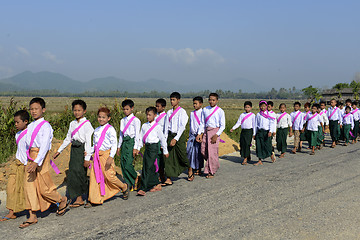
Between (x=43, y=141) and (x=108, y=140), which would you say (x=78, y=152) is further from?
(x=43, y=141)

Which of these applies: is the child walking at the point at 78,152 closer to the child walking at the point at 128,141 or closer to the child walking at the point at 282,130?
the child walking at the point at 128,141

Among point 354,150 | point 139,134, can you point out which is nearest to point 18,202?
point 139,134

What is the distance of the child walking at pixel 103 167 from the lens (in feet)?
17.6

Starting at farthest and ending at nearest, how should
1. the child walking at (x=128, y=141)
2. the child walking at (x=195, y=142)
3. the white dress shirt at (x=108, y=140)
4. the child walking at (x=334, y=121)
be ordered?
the child walking at (x=334, y=121)
the child walking at (x=195, y=142)
the child walking at (x=128, y=141)
the white dress shirt at (x=108, y=140)

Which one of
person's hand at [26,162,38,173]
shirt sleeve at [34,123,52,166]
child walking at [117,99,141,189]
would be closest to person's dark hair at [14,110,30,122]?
shirt sleeve at [34,123,52,166]

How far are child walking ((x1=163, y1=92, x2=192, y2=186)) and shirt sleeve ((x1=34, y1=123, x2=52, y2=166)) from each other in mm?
2746

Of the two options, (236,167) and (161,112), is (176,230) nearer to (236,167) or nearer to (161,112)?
(161,112)

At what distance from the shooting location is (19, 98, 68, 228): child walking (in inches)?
179

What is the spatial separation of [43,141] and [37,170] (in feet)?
1.48

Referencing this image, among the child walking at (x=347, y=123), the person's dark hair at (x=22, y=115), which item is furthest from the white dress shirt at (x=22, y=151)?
the child walking at (x=347, y=123)

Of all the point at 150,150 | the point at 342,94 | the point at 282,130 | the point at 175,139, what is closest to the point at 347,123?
the point at 282,130

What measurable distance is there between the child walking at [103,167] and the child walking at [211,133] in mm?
2603

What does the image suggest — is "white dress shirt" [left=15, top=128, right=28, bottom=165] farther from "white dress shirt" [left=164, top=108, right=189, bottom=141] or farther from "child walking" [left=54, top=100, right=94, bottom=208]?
"white dress shirt" [left=164, top=108, right=189, bottom=141]

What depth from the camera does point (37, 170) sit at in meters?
4.68
